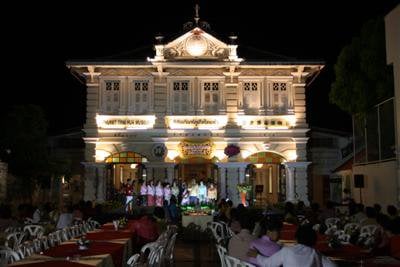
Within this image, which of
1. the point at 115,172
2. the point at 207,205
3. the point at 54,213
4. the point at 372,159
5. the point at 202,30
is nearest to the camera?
the point at 54,213

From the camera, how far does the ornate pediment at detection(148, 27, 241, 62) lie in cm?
2767

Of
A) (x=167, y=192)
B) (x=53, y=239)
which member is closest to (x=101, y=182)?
(x=167, y=192)

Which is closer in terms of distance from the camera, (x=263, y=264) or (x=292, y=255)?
(x=292, y=255)

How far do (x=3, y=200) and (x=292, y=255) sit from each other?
62.0 ft

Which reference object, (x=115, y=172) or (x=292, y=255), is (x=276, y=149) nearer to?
(x=115, y=172)

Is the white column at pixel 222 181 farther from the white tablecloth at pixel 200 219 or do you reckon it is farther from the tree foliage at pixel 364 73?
the white tablecloth at pixel 200 219

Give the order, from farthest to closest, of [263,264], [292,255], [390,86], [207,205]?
[207,205], [390,86], [263,264], [292,255]

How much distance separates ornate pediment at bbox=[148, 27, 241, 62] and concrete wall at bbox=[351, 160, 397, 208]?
8736 mm

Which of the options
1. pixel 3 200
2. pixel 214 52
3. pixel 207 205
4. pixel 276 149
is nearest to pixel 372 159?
pixel 276 149

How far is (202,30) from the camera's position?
27.5m

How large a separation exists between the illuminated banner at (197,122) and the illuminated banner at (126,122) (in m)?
1.01

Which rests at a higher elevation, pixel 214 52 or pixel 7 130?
pixel 214 52

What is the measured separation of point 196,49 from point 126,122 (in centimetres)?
515

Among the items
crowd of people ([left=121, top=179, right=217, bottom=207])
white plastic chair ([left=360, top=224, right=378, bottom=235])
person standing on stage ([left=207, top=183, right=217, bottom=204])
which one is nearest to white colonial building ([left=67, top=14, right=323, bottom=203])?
person standing on stage ([left=207, top=183, right=217, bottom=204])
